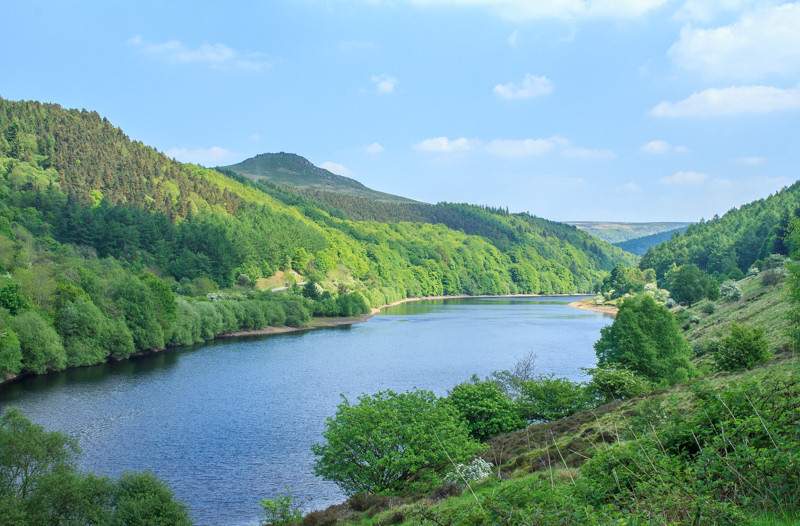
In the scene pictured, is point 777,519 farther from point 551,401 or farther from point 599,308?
point 599,308

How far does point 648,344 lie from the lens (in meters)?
41.5

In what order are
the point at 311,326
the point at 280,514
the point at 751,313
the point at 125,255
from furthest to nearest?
the point at 125,255 < the point at 311,326 < the point at 751,313 < the point at 280,514

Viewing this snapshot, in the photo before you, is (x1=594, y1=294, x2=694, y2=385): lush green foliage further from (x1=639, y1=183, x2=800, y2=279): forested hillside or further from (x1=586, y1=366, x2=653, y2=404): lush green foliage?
(x1=639, y1=183, x2=800, y2=279): forested hillside

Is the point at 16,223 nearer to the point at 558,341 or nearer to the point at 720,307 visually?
the point at 558,341

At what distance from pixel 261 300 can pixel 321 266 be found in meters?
52.8

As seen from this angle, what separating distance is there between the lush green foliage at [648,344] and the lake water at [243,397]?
32.7 ft

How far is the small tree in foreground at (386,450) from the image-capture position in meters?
23.6

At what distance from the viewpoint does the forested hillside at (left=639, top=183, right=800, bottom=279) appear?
105250 mm

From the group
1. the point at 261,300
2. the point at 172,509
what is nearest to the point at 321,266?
the point at 261,300

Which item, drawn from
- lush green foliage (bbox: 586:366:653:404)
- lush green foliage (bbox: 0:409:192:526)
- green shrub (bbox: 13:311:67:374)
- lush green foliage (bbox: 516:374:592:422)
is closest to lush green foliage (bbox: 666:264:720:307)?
lush green foliage (bbox: 586:366:653:404)

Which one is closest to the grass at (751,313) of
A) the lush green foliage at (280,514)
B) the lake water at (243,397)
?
the lake water at (243,397)

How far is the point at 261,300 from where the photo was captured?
104125mm

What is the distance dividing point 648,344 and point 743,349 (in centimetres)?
1017

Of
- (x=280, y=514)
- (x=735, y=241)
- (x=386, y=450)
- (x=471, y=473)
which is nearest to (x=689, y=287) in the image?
(x=735, y=241)
